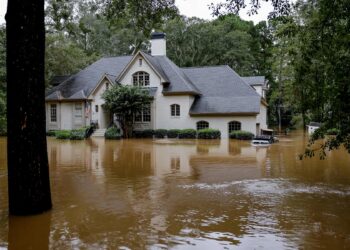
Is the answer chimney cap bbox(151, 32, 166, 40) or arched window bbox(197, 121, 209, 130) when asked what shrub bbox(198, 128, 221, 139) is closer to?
arched window bbox(197, 121, 209, 130)

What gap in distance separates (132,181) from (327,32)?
6.36 meters

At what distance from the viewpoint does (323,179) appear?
37.7ft

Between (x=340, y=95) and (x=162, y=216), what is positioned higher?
(x=340, y=95)

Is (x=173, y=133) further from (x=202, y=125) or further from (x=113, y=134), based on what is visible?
(x=113, y=134)

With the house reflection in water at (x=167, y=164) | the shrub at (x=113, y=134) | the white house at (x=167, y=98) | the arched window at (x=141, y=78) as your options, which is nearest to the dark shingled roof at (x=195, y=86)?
the white house at (x=167, y=98)

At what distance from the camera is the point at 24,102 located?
6.85 m

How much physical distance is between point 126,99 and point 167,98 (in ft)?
12.4

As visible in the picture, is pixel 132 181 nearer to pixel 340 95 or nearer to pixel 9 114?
pixel 9 114

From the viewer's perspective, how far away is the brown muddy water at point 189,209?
5879 millimetres

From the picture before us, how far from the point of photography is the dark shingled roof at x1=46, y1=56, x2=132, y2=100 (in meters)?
34.2

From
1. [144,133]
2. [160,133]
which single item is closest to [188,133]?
[160,133]

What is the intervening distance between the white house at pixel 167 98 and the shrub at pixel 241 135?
1.15 m

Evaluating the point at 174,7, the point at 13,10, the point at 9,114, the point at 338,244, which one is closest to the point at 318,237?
the point at 338,244

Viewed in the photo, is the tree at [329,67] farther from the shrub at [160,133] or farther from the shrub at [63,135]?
the shrub at [63,135]
